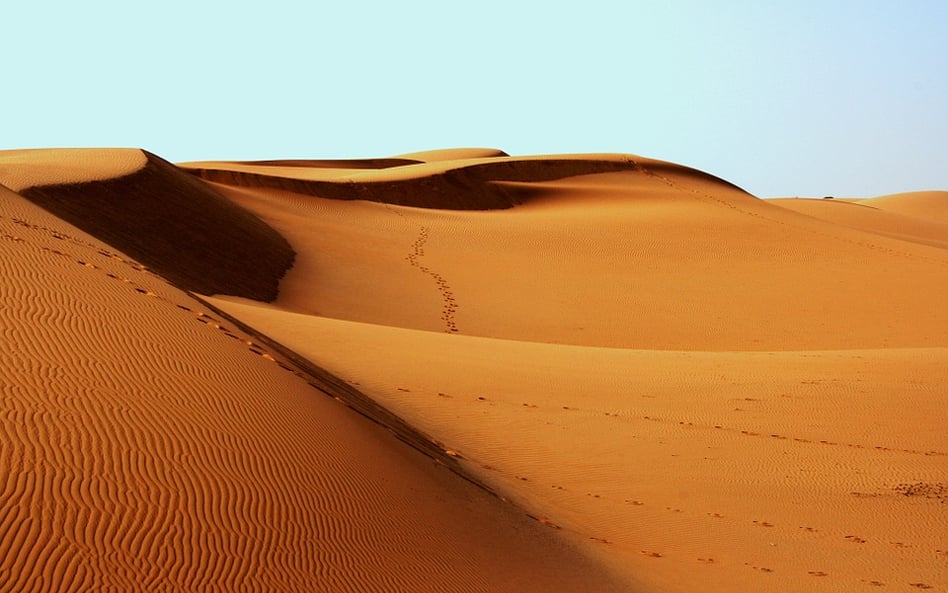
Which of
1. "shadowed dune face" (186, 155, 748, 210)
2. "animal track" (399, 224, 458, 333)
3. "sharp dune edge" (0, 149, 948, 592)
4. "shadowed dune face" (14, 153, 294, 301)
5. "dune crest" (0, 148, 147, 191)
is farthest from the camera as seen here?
"shadowed dune face" (186, 155, 748, 210)

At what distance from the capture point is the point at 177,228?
21547 mm

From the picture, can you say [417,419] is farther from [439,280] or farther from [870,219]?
[870,219]

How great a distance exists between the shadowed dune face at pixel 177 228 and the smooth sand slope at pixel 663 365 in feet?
3.17

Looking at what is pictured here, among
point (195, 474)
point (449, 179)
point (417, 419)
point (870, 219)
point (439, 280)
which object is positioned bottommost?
point (439, 280)

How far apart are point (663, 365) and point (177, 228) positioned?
34.4ft

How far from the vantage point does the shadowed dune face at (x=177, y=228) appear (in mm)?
18750

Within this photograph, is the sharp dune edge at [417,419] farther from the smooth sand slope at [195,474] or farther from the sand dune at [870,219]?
the sand dune at [870,219]

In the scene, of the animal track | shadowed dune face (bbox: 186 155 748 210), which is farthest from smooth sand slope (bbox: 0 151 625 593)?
shadowed dune face (bbox: 186 155 748 210)

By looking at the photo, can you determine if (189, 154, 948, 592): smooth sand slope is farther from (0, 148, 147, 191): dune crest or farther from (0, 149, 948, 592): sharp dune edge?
(0, 148, 147, 191): dune crest

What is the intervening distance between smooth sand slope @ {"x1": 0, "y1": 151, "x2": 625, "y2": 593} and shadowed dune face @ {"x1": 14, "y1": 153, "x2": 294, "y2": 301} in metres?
9.42

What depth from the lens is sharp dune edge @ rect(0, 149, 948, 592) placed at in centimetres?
553

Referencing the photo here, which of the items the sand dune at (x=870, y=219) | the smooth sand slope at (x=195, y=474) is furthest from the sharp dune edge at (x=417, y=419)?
the sand dune at (x=870, y=219)

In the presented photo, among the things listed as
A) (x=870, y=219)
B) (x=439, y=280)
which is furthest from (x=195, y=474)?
(x=870, y=219)

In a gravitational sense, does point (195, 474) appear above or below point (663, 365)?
above
